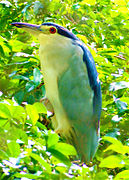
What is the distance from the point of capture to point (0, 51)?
1.56 metres

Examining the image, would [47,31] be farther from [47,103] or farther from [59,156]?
[59,156]

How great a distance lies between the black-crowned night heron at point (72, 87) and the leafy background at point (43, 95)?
0.06 m

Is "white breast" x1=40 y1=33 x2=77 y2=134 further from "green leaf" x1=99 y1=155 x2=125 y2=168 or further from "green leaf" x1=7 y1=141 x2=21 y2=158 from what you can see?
"green leaf" x1=7 y1=141 x2=21 y2=158

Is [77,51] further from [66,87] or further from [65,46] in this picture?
[66,87]

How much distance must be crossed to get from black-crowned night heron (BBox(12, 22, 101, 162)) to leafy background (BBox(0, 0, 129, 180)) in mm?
65

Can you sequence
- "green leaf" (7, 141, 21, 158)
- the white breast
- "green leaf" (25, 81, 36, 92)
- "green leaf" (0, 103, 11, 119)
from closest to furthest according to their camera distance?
"green leaf" (7, 141, 21, 158) → "green leaf" (0, 103, 11, 119) → "green leaf" (25, 81, 36, 92) → the white breast

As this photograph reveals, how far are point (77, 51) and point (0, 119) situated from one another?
69 cm

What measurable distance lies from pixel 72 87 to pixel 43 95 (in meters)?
0.14

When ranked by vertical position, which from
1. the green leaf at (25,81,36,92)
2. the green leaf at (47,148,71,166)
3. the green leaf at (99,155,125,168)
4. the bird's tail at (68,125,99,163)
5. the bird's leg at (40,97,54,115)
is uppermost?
the green leaf at (47,148,71,166)

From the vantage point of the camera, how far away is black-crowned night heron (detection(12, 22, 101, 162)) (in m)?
1.58

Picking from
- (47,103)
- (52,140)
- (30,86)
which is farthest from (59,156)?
(47,103)

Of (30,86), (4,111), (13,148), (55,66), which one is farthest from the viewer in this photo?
(55,66)

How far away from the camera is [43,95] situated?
164 centimetres

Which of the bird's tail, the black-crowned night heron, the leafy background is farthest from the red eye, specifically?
the bird's tail
